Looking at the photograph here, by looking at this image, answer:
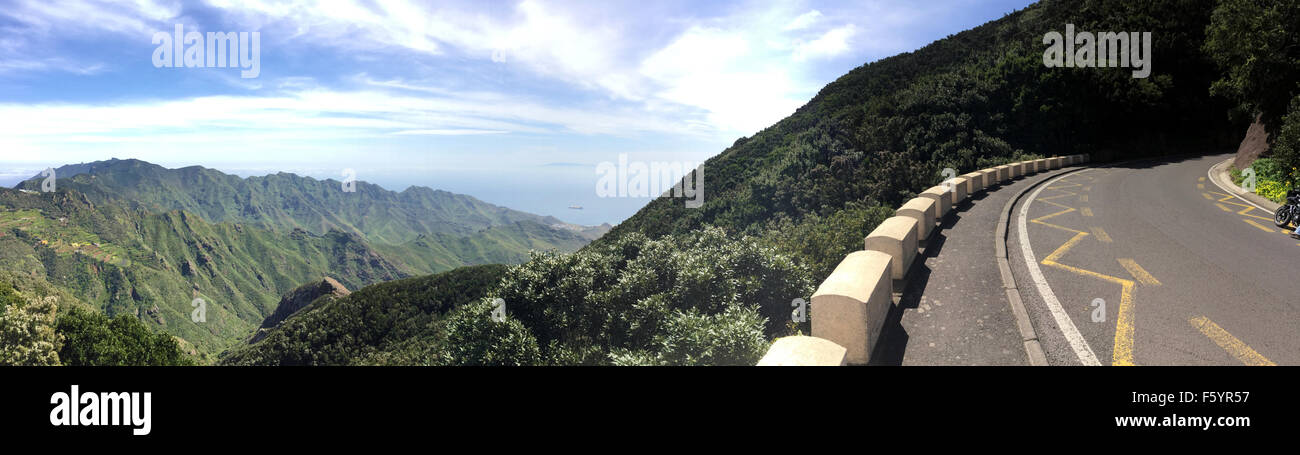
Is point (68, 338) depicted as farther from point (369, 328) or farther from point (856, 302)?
point (856, 302)

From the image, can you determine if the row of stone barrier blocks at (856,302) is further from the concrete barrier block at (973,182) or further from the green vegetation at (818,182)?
the concrete barrier block at (973,182)

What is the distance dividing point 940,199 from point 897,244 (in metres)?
5.69

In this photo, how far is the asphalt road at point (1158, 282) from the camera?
4887 millimetres

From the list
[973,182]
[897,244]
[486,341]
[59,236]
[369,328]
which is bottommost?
[369,328]

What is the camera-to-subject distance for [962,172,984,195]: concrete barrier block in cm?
1609

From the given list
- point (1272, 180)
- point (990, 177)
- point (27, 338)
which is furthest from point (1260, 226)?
point (27, 338)

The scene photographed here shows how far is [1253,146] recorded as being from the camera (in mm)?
21578

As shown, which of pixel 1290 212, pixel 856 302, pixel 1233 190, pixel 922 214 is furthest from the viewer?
pixel 1233 190

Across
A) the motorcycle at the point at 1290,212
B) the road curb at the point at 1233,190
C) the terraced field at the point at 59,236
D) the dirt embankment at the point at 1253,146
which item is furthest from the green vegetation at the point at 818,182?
the terraced field at the point at 59,236

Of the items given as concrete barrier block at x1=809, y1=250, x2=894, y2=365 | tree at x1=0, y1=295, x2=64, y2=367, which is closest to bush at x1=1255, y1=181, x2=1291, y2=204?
concrete barrier block at x1=809, y1=250, x2=894, y2=365
